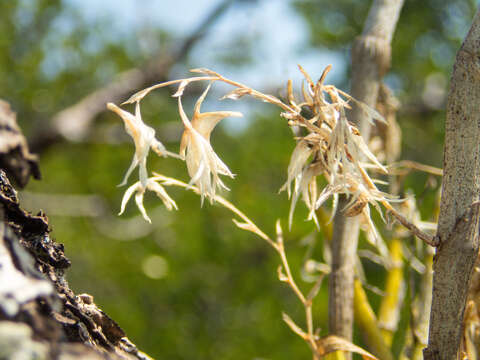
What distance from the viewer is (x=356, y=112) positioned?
0.44 metres

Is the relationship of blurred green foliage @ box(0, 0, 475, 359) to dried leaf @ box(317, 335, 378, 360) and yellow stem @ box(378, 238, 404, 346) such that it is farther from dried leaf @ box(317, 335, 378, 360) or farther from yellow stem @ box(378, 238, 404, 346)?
dried leaf @ box(317, 335, 378, 360)

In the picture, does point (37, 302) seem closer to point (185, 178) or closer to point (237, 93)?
point (237, 93)

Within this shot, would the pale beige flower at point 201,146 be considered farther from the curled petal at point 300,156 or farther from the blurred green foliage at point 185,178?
the blurred green foliage at point 185,178

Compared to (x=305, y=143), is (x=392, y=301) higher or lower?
lower

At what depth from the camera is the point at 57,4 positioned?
11.6 ft

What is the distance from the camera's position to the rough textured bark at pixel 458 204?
294mm

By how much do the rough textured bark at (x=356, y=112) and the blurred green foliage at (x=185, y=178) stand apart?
112 centimetres

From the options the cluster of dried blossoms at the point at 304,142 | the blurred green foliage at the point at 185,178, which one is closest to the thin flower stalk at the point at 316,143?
the cluster of dried blossoms at the point at 304,142

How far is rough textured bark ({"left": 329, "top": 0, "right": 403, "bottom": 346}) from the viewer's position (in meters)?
0.43

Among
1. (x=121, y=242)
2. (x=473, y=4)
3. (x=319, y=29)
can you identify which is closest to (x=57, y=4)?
(x=121, y=242)

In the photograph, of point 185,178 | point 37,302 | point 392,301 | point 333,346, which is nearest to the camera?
point 37,302

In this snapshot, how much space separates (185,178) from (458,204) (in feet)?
10.9

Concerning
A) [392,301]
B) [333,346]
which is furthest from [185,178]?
[333,346]

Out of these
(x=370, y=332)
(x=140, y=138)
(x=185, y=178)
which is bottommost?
(x=185, y=178)
